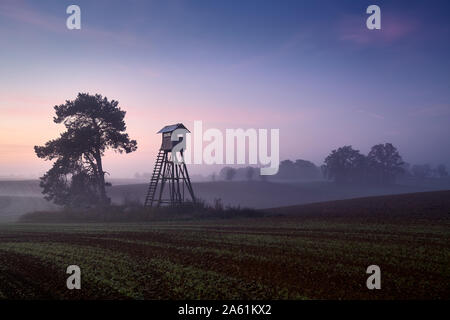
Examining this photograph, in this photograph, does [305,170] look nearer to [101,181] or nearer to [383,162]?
[383,162]

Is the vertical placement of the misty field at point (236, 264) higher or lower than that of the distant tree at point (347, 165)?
lower

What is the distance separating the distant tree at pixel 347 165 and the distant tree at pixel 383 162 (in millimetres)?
3104

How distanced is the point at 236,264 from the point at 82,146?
31526mm

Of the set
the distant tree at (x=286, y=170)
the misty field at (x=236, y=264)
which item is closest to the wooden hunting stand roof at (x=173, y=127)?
the misty field at (x=236, y=264)

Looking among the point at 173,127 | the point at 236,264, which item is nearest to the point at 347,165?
the point at 173,127

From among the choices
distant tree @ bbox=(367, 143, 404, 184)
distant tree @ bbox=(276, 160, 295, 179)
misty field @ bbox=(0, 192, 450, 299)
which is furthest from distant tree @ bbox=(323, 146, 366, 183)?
misty field @ bbox=(0, 192, 450, 299)

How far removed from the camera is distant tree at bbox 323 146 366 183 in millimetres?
109062

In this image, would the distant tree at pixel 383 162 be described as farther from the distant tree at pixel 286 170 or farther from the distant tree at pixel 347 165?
the distant tree at pixel 286 170

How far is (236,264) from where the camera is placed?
1034 cm

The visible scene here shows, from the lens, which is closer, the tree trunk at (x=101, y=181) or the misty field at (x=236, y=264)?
the misty field at (x=236, y=264)

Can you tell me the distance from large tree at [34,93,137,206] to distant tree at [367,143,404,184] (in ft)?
306

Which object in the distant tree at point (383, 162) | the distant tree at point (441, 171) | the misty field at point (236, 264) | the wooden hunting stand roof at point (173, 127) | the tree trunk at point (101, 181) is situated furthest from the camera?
the distant tree at point (441, 171)

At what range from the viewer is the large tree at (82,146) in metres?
37.0
